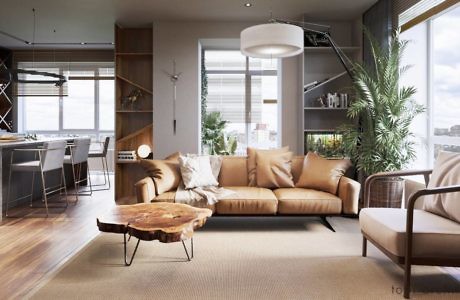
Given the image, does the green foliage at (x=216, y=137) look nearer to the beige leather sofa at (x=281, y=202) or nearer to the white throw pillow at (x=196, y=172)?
the white throw pillow at (x=196, y=172)

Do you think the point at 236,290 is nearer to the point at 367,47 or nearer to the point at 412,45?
the point at 412,45

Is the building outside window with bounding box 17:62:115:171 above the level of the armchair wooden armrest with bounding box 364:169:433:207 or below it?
above

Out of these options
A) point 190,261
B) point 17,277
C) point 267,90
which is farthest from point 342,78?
point 17,277

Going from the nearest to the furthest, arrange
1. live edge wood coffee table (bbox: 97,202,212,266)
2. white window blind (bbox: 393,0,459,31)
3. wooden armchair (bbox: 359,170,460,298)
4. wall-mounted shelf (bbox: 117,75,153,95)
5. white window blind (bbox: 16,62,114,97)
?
wooden armchair (bbox: 359,170,460,298)
live edge wood coffee table (bbox: 97,202,212,266)
white window blind (bbox: 393,0,459,31)
wall-mounted shelf (bbox: 117,75,153,95)
white window blind (bbox: 16,62,114,97)

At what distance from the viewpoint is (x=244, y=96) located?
25.3 feet

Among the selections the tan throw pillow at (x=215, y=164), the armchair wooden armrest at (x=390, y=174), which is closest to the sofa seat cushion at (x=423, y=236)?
the armchair wooden armrest at (x=390, y=174)

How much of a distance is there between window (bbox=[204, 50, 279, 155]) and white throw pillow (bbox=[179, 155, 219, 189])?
323cm

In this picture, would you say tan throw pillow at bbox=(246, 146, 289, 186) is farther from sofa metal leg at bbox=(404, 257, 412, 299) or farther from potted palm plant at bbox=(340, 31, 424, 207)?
sofa metal leg at bbox=(404, 257, 412, 299)

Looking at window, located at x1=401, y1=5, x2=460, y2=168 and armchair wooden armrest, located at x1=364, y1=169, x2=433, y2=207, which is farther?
window, located at x1=401, y1=5, x2=460, y2=168

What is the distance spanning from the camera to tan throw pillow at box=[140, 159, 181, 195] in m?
4.14

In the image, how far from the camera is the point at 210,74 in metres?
7.74

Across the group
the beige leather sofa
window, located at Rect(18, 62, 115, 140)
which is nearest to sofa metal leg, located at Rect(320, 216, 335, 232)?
the beige leather sofa

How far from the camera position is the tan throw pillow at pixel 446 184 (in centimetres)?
277

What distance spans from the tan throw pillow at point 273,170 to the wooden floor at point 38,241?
1.88 m
